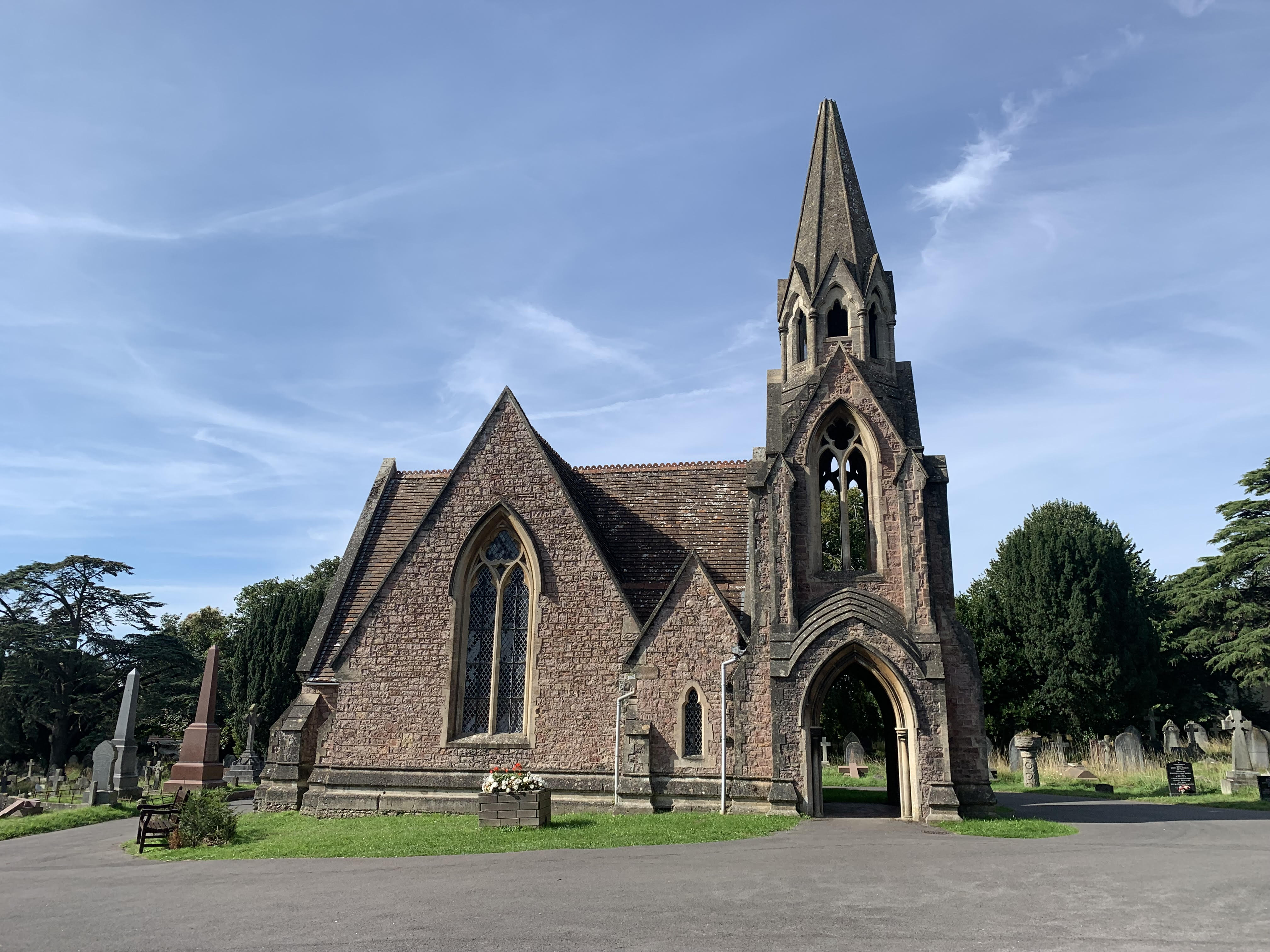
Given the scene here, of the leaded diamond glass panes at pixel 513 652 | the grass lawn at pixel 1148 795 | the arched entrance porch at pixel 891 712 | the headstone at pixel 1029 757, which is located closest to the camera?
the arched entrance porch at pixel 891 712

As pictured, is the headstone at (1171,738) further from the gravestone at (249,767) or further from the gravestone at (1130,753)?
the gravestone at (249,767)

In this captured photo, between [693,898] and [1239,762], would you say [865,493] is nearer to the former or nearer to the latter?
[693,898]

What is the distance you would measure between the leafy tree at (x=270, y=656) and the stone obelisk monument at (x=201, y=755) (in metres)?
19.8

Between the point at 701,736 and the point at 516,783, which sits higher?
the point at 701,736

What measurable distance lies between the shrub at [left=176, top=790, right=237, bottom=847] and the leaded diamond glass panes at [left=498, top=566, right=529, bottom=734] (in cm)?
681

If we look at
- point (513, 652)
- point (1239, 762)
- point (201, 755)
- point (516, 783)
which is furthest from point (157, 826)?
point (1239, 762)

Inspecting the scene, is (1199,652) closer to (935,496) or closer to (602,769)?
(935,496)

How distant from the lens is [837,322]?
23.1 meters

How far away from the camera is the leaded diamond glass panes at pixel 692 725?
19969mm

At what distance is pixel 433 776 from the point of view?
68.5 feet

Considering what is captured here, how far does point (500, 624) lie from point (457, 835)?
22.8 ft

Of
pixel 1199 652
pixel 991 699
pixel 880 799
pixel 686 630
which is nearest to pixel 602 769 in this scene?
pixel 686 630

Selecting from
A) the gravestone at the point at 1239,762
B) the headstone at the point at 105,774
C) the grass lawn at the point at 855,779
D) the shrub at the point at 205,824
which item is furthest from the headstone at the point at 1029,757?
the headstone at the point at 105,774

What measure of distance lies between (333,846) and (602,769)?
703 cm
